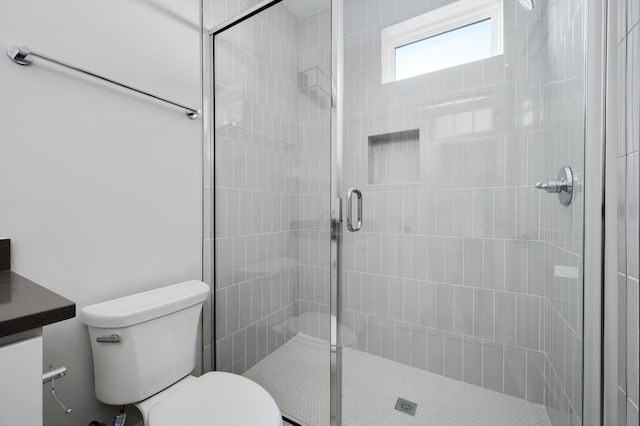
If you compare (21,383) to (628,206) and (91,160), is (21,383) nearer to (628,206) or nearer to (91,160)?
(91,160)

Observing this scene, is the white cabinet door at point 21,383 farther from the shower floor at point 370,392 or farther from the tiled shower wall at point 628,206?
the tiled shower wall at point 628,206

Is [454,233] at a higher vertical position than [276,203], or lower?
lower

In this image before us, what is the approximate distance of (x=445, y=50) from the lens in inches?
49.8

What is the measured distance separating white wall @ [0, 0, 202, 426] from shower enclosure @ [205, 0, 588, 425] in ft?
0.84

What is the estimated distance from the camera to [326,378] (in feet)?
4.06

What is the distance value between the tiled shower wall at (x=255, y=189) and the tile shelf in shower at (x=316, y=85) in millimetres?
51

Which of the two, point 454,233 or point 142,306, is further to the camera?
point 454,233

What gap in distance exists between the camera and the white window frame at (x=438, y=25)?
46.7 inches

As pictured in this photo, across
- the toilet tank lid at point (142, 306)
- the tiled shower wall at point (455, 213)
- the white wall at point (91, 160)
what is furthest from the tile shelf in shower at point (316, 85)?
the toilet tank lid at point (142, 306)

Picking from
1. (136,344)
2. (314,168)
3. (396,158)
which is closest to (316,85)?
(314,168)

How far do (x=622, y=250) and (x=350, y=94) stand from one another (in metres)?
1.04

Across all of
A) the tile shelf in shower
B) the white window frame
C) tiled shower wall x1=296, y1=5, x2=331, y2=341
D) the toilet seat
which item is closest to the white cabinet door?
the toilet seat

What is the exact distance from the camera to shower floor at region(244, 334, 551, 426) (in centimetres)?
122

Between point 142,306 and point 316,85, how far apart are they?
1125 mm
